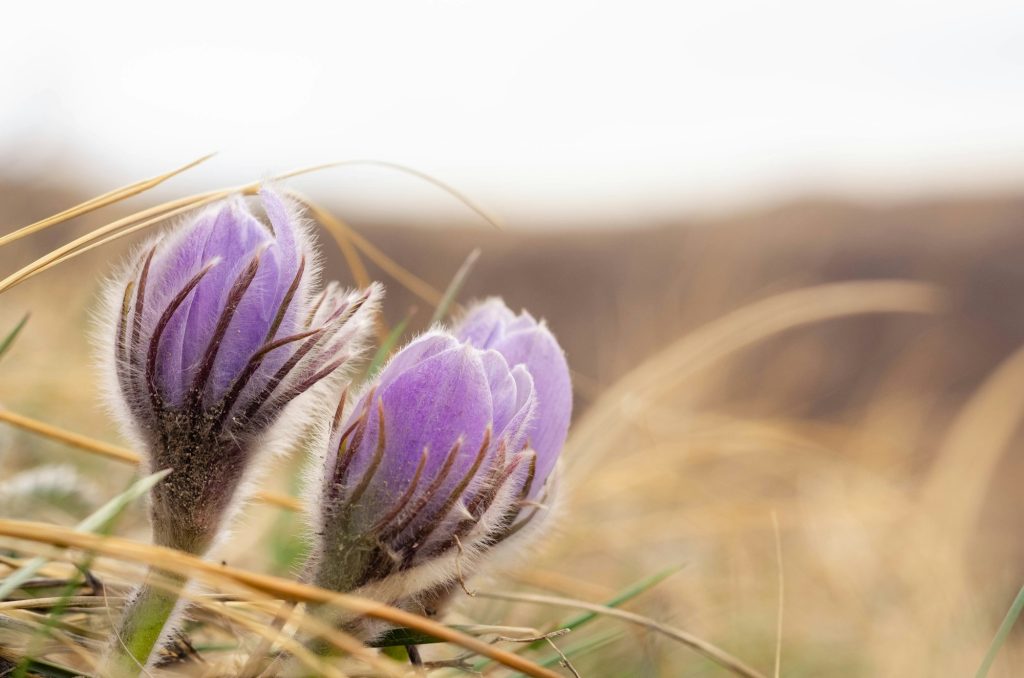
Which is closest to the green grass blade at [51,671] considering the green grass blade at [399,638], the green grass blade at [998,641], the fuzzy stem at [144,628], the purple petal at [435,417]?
the fuzzy stem at [144,628]

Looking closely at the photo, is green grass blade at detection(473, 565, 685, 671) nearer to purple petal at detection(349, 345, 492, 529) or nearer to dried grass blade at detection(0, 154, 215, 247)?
purple petal at detection(349, 345, 492, 529)

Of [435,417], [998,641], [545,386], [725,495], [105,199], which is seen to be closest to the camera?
[435,417]

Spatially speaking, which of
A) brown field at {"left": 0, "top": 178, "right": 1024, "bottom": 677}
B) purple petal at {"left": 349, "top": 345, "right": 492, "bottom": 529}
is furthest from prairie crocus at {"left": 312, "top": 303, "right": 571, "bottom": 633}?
brown field at {"left": 0, "top": 178, "right": 1024, "bottom": 677}

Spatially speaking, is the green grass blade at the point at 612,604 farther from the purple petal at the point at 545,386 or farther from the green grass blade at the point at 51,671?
the green grass blade at the point at 51,671

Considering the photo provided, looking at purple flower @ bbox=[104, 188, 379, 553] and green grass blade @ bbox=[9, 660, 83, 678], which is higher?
purple flower @ bbox=[104, 188, 379, 553]

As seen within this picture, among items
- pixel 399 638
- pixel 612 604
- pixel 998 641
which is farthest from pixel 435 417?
pixel 998 641

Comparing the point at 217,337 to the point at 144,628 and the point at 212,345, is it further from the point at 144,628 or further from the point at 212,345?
the point at 144,628
